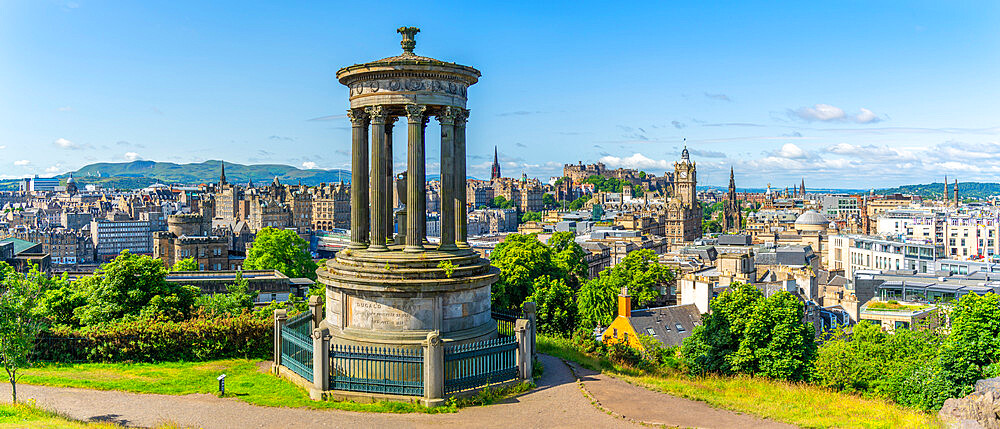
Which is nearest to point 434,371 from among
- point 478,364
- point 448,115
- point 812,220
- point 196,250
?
point 478,364

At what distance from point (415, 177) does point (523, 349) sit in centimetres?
605

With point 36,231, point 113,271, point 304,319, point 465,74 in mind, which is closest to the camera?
point 465,74

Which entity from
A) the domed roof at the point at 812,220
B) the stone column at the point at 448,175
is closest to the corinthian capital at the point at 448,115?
the stone column at the point at 448,175

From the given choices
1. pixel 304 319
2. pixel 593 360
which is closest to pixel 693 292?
pixel 593 360

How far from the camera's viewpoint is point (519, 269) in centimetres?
4953

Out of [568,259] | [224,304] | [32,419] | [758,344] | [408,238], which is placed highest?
[408,238]

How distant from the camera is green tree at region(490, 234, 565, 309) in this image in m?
43.8

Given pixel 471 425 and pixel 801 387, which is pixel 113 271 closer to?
pixel 471 425

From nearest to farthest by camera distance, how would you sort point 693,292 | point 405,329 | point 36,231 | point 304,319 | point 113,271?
point 405,329 < point 304,319 < point 113,271 < point 693,292 < point 36,231

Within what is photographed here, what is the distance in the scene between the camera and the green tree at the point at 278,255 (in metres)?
74.8

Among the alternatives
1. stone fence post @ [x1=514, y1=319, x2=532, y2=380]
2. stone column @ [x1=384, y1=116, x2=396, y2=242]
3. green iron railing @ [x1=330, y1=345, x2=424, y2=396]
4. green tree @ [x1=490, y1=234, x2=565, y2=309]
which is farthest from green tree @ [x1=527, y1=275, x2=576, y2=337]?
green iron railing @ [x1=330, y1=345, x2=424, y2=396]

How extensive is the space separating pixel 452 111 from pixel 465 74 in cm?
117

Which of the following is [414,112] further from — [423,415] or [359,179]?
[423,415]

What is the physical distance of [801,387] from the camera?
2408 cm
